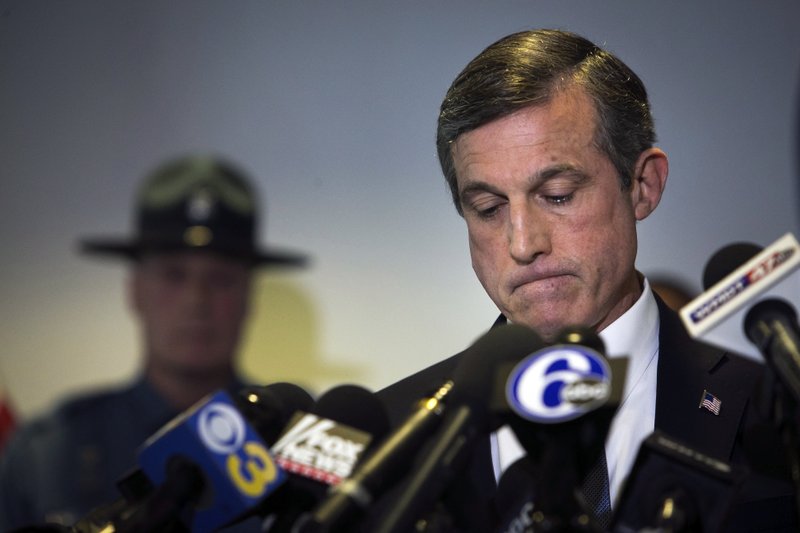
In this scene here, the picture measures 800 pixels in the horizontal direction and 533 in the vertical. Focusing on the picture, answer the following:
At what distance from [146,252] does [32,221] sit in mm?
401

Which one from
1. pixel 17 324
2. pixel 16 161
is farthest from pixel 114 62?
pixel 17 324

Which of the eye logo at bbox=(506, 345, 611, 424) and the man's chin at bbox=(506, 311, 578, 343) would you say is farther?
the man's chin at bbox=(506, 311, 578, 343)

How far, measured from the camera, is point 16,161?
9.61ft

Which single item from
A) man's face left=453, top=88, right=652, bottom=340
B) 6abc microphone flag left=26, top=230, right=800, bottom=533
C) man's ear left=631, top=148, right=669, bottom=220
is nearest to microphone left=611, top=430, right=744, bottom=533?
6abc microphone flag left=26, top=230, right=800, bottom=533

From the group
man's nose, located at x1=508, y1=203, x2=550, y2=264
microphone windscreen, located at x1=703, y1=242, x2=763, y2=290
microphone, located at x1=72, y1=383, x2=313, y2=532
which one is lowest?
microphone, located at x1=72, y1=383, x2=313, y2=532

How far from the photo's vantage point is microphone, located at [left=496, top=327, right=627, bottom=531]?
1.11m

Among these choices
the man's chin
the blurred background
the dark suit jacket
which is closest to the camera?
the dark suit jacket

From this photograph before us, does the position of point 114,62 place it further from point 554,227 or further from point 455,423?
point 455,423

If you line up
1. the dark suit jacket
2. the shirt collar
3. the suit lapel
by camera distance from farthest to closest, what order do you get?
the shirt collar < the suit lapel < the dark suit jacket

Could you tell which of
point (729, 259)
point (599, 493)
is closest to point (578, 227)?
point (729, 259)

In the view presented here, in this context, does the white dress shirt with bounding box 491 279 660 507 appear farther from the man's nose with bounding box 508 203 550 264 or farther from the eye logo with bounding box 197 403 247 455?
the eye logo with bounding box 197 403 247 455

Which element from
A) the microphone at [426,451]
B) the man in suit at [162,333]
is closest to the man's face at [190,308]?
the man in suit at [162,333]

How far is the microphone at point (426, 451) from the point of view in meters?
1.08

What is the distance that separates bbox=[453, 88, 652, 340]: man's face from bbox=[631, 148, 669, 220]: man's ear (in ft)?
0.31
